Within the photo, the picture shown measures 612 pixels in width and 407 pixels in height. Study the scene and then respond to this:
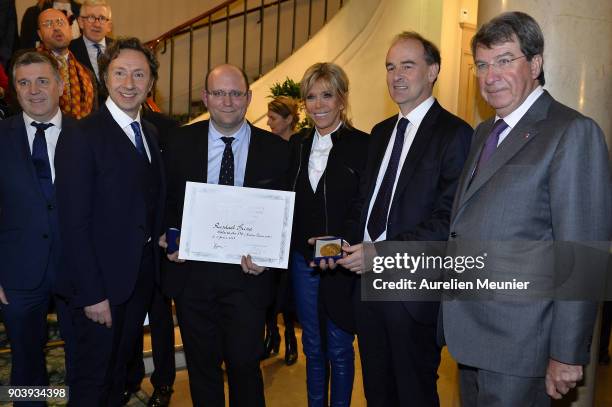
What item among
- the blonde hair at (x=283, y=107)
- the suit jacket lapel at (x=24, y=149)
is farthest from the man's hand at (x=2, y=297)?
the blonde hair at (x=283, y=107)

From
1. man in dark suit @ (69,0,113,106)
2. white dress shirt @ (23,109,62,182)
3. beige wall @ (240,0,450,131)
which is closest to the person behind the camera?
white dress shirt @ (23,109,62,182)

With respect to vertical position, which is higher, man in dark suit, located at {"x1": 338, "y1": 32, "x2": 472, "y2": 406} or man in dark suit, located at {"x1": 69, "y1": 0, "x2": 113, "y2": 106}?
man in dark suit, located at {"x1": 69, "y1": 0, "x2": 113, "y2": 106}

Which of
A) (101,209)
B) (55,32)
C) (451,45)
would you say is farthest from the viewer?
(451,45)

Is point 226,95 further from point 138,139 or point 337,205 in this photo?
point 337,205

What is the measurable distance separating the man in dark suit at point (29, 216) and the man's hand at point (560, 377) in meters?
2.13

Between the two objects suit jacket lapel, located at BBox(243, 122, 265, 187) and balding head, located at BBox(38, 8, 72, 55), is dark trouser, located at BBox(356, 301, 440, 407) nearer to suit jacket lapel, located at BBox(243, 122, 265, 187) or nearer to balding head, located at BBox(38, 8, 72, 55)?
suit jacket lapel, located at BBox(243, 122, 265, 187)

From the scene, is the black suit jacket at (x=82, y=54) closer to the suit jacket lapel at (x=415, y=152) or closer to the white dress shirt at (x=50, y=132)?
the white dress shirt at (x=50, y=132)

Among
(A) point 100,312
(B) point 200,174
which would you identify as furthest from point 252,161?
(A) point 100,312

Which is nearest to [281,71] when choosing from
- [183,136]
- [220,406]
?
[183,136]

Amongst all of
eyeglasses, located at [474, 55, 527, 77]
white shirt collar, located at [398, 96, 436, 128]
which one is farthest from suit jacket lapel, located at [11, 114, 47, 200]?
eyeglasses, located at [474, 55, 527, 77]

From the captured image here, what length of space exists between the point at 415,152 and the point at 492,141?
0.37m

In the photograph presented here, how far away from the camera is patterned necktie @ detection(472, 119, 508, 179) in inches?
79.0

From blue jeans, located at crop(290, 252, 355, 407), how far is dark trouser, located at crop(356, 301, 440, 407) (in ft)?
1.24

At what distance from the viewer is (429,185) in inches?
89.9
